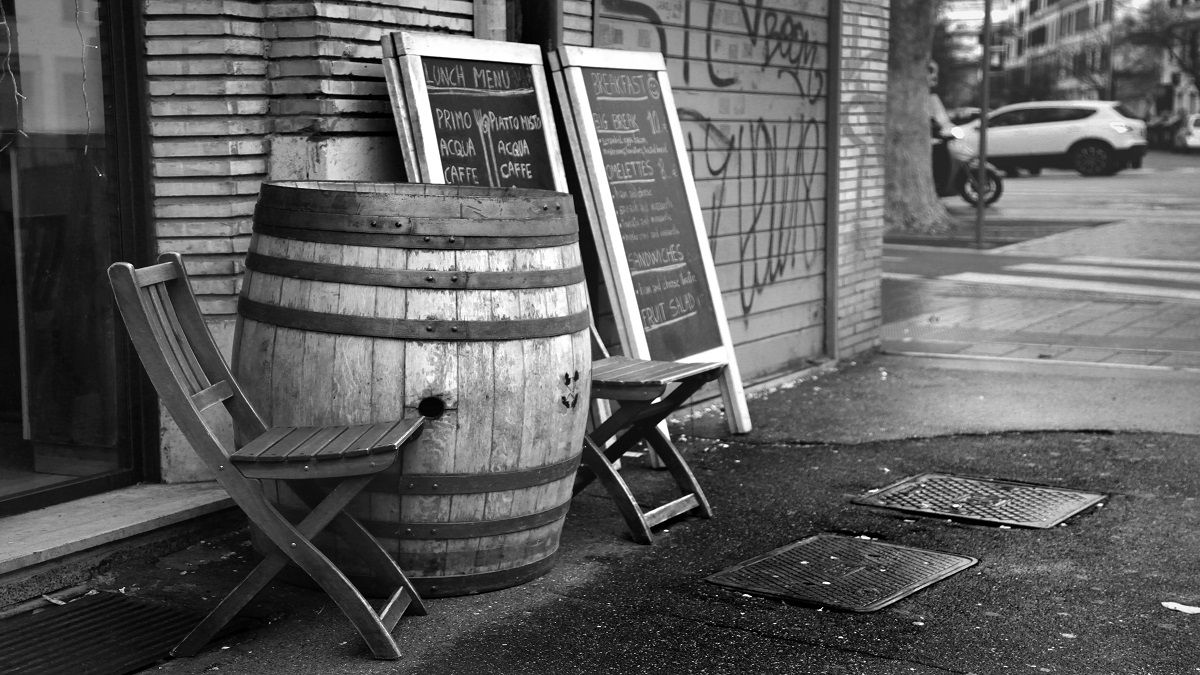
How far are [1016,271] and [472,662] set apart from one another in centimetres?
1067

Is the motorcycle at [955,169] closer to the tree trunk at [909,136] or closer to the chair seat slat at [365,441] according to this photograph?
the tree trunk at [909,136]

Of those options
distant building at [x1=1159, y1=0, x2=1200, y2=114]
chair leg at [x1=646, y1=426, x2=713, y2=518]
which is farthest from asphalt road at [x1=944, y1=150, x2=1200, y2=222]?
distant building at [x1=1159, y1=0, x2=1200, y2=114]

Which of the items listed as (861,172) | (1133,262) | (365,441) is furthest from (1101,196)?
(365,441)

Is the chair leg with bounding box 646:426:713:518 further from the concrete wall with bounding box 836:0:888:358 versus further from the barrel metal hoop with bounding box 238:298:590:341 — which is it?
the concrete wall with bounding box 836:0:888:358

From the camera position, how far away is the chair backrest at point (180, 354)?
350cm

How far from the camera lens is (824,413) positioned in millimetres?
7012

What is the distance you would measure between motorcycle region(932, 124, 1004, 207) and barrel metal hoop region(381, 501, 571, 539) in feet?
61.5

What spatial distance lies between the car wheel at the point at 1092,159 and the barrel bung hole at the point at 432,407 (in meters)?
29.1

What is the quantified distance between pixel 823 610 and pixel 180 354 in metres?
1.96

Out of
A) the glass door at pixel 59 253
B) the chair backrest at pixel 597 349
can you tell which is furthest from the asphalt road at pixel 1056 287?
the glass door at pixel 59 253

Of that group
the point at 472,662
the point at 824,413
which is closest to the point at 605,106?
the point at 824,413

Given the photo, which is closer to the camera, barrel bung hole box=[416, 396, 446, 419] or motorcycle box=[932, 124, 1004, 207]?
barrel bung hole box=[416, 396, 446, 419]

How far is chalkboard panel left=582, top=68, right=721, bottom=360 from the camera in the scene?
5914mm

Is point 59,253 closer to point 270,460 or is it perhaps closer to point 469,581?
point 270,460
